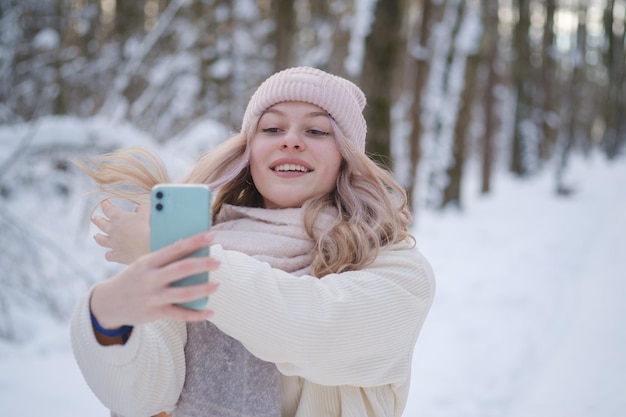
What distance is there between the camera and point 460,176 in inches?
494

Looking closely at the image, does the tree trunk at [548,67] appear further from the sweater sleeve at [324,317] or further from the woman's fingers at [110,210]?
the woman's fingers at [110,210]

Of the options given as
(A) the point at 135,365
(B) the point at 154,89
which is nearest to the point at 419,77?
(B) the point at 154,89

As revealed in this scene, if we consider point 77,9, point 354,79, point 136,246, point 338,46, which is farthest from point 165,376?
point 77,9

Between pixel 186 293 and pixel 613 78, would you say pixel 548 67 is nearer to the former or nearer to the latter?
pixel 613 78

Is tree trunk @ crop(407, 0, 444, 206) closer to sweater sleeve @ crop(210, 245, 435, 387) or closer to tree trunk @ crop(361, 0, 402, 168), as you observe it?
tree trunk @ crop(361, 0, 402, 168)

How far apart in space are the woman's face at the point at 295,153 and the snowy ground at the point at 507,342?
2.20 meters

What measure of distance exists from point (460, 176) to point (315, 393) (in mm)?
11666

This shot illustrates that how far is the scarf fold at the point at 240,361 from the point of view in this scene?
1416 millimetres

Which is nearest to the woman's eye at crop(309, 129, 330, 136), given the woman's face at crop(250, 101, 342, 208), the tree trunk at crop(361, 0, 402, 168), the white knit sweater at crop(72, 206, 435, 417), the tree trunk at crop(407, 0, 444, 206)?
the woman's face at crop(250, 101, 342, 208)

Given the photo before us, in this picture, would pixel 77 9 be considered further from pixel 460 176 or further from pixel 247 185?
pixel 460 176

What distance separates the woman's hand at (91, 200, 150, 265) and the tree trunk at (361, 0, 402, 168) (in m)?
4.72

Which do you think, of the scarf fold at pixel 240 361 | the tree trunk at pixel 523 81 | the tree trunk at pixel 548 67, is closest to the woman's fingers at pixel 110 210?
the scarf fold at pixel 240 361

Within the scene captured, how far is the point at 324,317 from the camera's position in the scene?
1.25 metres

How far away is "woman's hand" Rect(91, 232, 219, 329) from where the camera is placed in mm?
960
